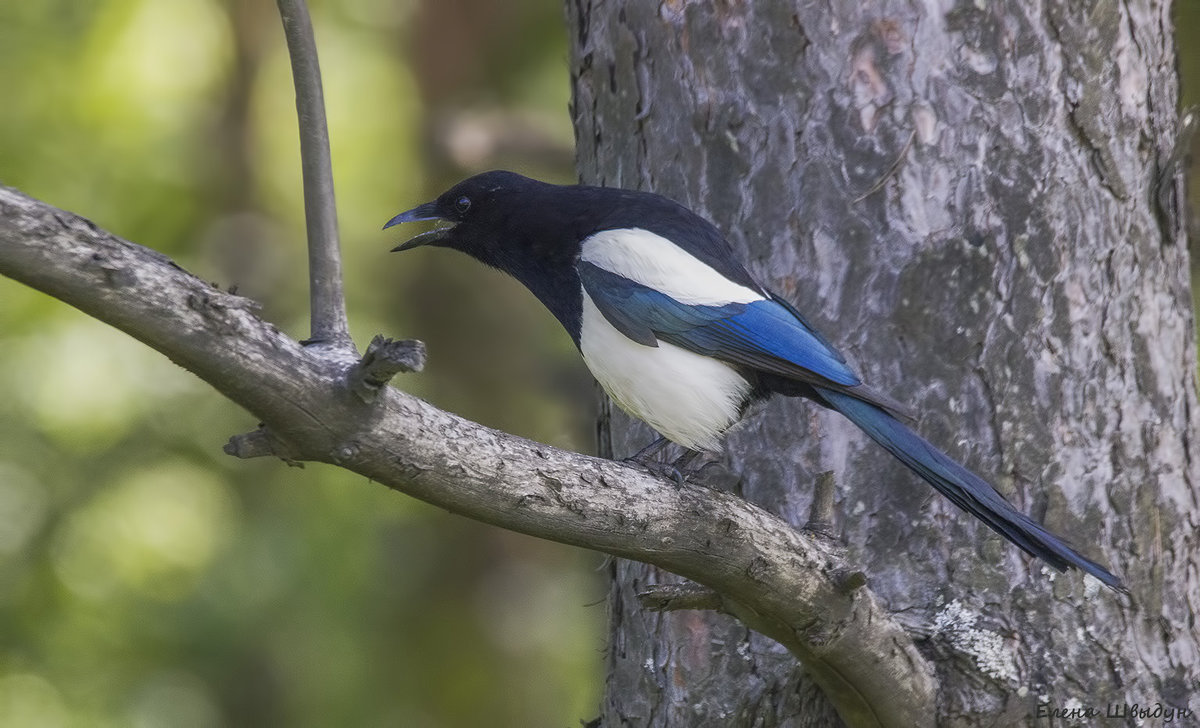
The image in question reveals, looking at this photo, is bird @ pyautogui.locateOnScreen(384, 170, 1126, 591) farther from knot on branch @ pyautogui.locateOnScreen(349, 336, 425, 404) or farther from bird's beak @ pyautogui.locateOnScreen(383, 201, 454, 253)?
knot on branch @ pyautogui.locateOnScreen(349, 336, 425, 404)

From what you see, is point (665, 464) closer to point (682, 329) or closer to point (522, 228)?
point (682, 329)

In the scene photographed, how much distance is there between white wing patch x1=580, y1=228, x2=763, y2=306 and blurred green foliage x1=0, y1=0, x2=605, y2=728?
1749mm

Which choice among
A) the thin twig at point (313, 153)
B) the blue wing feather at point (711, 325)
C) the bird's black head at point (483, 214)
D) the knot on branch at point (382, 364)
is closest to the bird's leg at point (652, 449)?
the blue wing feather at point (711, 325)

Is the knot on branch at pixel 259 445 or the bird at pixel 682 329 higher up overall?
the bird at pixel 682 329

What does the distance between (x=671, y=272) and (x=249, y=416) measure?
2.84 meters

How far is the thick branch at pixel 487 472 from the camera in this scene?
1.28 meters

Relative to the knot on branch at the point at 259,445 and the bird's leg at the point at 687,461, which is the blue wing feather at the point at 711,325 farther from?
the knot on branch at the point at 259,445

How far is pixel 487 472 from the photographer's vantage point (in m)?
1.60

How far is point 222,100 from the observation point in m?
5.00

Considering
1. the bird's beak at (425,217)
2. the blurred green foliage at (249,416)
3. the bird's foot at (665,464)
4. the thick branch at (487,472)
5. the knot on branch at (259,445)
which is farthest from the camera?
the blurred green foliage at (249,416)

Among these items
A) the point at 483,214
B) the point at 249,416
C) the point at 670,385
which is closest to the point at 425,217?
the point at 483,214

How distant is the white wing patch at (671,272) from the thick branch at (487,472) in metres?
0.56

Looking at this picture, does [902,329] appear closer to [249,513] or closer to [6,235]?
[6,235]

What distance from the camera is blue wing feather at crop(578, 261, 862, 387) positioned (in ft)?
7.57
